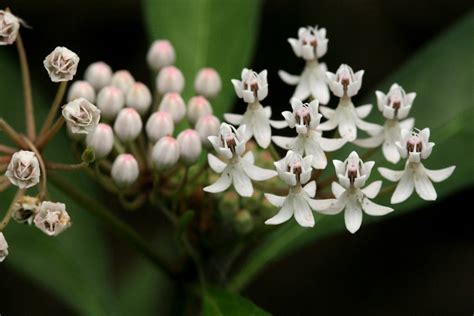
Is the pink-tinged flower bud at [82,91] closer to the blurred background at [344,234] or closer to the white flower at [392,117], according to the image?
the white flower at [392,117]

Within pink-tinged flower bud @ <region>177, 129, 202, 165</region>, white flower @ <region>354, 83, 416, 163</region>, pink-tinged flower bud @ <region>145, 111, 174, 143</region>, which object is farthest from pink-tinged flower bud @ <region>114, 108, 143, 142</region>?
white flower @ <region>354, 83, 416, 163</region>

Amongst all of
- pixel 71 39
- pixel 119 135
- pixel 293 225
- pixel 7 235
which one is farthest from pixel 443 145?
pixel 71 39

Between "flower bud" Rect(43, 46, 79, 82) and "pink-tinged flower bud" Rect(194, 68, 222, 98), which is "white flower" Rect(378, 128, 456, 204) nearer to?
"pink-tinged flower bud" Rect(194, 68, 222, 98)

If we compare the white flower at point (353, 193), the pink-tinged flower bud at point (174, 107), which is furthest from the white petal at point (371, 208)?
the pink-tinged flower bud at point (174, 107)

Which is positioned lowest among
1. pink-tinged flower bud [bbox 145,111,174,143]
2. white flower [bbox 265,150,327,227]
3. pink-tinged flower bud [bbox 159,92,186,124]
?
pink-tinged flower bud [bbox 145,111,174,143]

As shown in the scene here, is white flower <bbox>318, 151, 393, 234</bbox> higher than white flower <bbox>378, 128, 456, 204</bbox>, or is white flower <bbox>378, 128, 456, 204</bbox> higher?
white flower <bbox>378, 128, 456, 204</bbox>

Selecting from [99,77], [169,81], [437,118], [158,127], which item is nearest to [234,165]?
[158,127]

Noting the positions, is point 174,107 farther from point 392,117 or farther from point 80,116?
point 392,117
